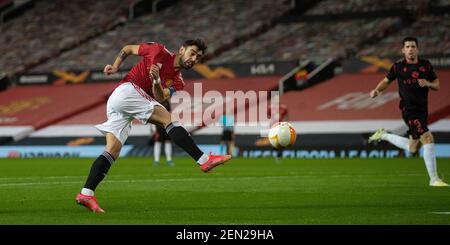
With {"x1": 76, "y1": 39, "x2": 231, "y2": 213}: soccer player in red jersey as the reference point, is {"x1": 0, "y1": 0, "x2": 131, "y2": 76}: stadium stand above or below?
above

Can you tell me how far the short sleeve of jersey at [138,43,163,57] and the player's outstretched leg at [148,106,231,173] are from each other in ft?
2.20

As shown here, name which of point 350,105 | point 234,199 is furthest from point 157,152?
point 234,199

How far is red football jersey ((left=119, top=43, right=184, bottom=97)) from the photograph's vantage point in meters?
12.2

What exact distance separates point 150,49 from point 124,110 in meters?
0.83

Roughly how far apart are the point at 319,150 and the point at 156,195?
19.9 metres

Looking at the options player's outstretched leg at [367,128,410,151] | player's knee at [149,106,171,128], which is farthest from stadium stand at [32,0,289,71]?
player's knee at [149,106,171,128]

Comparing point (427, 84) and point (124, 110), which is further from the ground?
point (427, 84)

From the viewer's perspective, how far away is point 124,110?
12023mm

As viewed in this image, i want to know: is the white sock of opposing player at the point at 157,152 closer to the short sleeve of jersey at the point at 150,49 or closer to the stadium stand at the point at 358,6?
the short sleeve of jersey at the point at 150,49

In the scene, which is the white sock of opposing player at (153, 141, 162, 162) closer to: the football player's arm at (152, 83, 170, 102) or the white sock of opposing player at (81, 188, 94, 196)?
the football player's arm at (152, 83, 170, 102)

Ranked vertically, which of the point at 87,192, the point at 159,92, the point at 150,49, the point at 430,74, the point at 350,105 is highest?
the point at 350,105

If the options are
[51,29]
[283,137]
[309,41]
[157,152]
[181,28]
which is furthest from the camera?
[51,29]

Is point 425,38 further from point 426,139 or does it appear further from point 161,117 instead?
point 161,117
